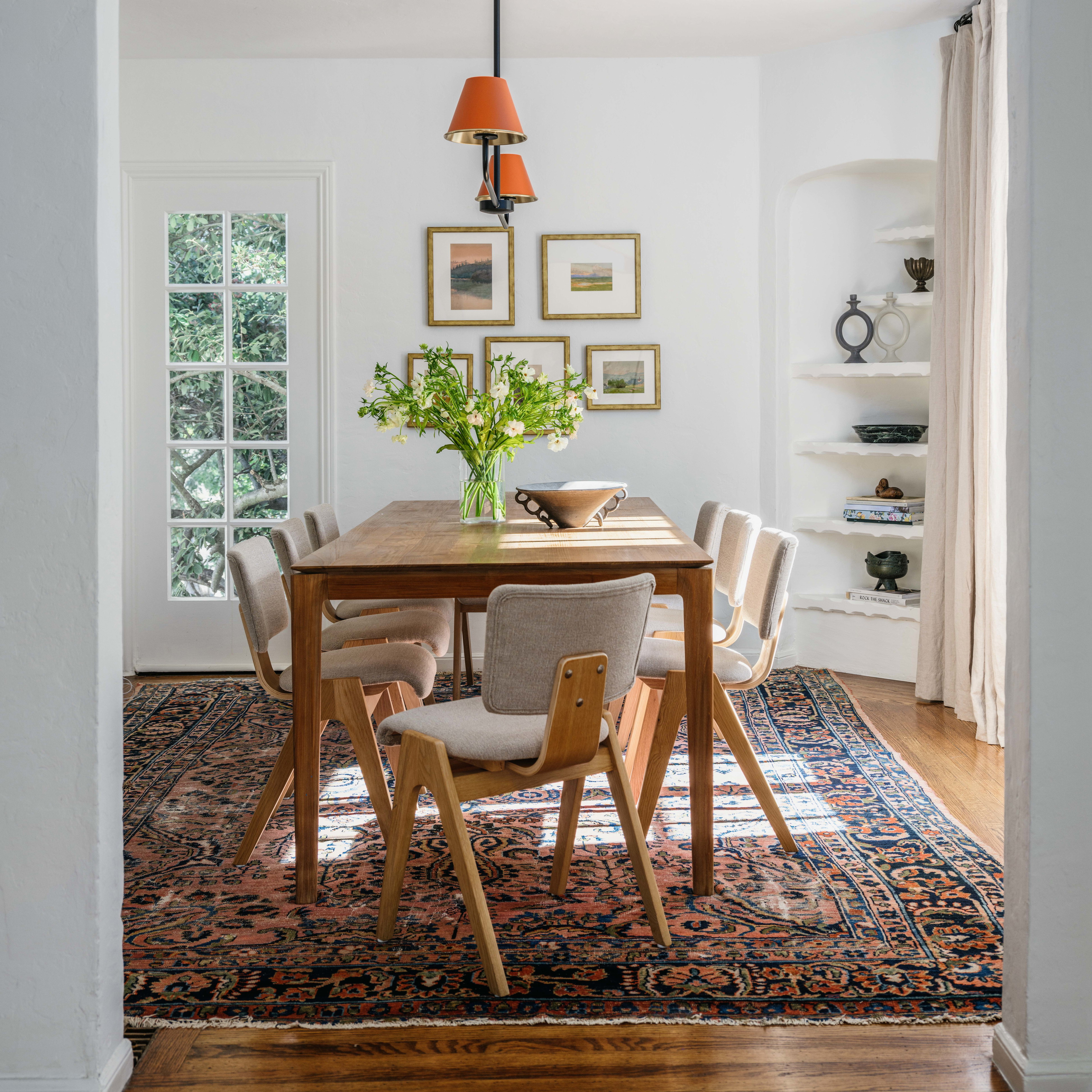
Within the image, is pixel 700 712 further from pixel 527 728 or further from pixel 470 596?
pixel 470 596

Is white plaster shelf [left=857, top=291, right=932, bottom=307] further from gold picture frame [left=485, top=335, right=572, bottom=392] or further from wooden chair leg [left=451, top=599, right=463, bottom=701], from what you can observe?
wooden chair leg [left=451, top=599, right=463, bottom=701]

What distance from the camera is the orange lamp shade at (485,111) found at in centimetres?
279

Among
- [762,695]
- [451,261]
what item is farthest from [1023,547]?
[451,261]

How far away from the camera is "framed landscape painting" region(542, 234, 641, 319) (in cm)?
479

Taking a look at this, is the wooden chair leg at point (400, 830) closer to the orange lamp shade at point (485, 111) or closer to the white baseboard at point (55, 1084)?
the white baseboard at point (55, 1084)

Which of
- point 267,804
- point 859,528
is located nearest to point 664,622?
point 859,528

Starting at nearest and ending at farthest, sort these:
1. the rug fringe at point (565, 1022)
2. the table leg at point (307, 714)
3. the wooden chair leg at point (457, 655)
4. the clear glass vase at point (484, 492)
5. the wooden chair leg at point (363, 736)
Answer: the rug fringe at point (565, 1022) → the table leg at point (307, 714) → the wooden chair leg at point (363, 736) → the clear glass vase at point (484, 492) → the wooden chair leg at point (457, 655)

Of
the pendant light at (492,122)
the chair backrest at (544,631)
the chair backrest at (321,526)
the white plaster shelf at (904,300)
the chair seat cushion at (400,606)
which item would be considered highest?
the pendant light at (492,122)

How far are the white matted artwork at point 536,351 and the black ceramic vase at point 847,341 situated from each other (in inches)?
50.0

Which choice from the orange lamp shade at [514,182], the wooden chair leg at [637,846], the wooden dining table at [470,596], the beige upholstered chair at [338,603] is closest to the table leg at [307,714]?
the wooden dining table at [470,596]

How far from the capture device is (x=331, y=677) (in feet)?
8.58

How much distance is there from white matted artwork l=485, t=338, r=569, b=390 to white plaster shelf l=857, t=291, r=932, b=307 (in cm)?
139

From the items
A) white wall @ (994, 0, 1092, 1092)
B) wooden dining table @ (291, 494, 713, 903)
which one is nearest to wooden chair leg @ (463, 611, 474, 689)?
wooden dining table @ (291, 494, 713, 903)

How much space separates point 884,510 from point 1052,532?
3131 mm
